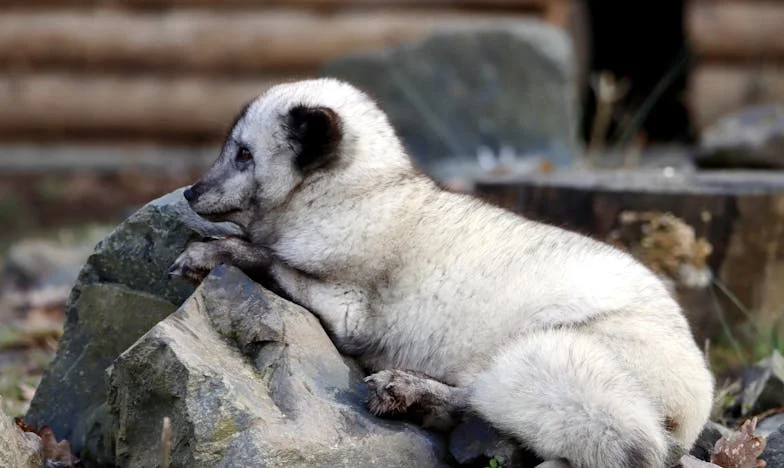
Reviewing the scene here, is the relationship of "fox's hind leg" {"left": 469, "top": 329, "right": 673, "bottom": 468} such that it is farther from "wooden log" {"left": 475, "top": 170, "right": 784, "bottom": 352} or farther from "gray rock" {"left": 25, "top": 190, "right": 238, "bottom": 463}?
Answer: "wooden log" {"left": 475, "top": 170, "right": 784, "bottom": 352}

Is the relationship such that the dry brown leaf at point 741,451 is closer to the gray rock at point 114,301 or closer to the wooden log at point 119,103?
the gray rock at point 114,301

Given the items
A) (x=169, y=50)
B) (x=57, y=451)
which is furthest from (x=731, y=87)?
(x=57, y=451)

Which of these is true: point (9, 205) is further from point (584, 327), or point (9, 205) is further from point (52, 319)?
point (584, 327)

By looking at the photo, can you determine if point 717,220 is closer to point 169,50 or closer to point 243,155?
point 243,155

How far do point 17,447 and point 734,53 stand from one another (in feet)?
28.9

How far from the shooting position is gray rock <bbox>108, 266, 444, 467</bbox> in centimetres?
311

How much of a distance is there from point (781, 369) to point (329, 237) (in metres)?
1.95

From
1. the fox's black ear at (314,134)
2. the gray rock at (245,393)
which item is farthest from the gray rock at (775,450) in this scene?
the fox's black ear at (314,134)

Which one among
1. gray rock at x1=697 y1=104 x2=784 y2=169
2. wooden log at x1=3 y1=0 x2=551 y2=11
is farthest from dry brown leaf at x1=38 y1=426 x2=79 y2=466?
wooden log at x1=3 y1=0 x2=551 y2=11

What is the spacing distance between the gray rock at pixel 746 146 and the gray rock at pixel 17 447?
4.96 meters

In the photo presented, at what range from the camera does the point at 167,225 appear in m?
3.88

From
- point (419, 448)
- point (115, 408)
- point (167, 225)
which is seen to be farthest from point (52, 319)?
point (419, 448)

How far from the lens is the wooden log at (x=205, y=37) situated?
10.3 meters

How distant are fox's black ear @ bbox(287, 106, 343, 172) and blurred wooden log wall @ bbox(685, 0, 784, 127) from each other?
299 inches
